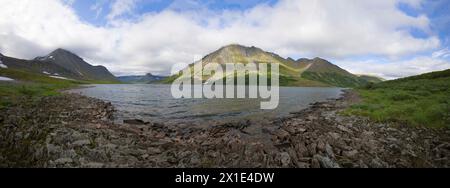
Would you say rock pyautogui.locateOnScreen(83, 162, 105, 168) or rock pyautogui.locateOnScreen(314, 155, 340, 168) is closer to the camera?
rock pyautogui.locateOnScreen(83, 162, 105, 168)

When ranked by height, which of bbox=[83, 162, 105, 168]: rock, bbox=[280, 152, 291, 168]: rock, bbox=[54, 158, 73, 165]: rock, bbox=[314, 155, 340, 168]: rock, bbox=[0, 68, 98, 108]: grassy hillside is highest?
bbox=[0, 68, 98, 108]: grassy hillside

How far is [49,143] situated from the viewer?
34.7 feet

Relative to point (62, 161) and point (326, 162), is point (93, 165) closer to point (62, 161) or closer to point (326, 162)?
point (62, 161)

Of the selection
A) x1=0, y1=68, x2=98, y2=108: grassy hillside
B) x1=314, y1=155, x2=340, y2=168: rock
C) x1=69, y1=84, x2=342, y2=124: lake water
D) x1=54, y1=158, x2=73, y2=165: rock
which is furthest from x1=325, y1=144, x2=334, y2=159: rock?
x1=0, y1=68, x2=98, y2=108: grassy hillside

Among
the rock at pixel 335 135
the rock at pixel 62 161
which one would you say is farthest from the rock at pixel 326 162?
the rock at pixel 62 161

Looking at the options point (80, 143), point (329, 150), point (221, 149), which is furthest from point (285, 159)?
point (80, 143)

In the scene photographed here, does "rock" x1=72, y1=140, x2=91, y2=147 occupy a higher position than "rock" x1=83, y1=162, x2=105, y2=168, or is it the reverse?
"rock" x1=72, y1=140, x2=91, y2=147

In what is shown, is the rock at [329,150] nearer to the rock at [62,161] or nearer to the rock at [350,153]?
the rock at [350,153]

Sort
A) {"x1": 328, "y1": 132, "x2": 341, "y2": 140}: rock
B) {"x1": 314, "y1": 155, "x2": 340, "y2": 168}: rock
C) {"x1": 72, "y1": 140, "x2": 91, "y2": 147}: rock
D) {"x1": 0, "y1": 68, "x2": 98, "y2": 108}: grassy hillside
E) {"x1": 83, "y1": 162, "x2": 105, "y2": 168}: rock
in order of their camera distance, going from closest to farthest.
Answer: {"x1": 83, "y1": 162, "x2": 105, "y2": 168}: rock < {"x1": 314, "y1": 155, "x2": 340, "y2": 168}: rock < {"x1": 72, "y1": 140, "x2": 91, "y2": 147}: rock < {"x1": 328, "y1": 132, "x2": 341, "y2": 140}: rock < {"x1": 0, "y1": 68, "x2": 98, "y2": 108}: grassy hillside

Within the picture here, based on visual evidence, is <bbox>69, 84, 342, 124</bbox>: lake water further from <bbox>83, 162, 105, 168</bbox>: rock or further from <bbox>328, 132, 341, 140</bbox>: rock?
<bbox>83, 162, 105, 168</bbox>: rock

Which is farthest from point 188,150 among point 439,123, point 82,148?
point 439,123
